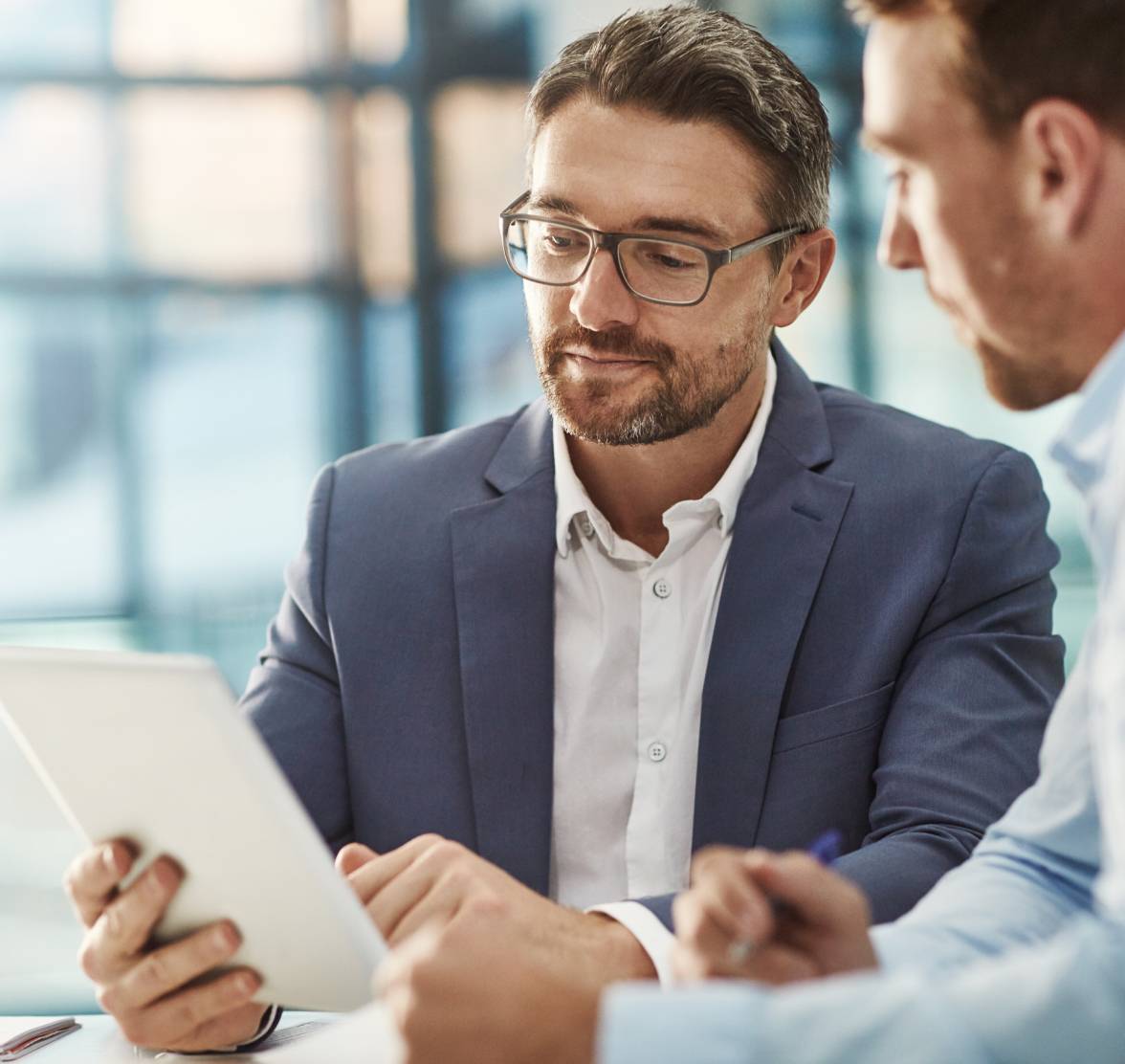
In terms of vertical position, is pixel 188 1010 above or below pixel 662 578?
below

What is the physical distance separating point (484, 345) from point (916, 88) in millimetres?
2707

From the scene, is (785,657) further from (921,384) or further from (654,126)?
(921,384)

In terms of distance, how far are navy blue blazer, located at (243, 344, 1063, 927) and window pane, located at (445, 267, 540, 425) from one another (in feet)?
6.13

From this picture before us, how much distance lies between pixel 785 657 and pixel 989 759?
0.26 m

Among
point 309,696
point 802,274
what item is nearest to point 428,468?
point 309,696

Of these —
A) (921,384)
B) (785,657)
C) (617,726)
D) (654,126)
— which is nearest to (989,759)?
(785,657)

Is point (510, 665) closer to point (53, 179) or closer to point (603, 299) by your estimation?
point (603, 299)

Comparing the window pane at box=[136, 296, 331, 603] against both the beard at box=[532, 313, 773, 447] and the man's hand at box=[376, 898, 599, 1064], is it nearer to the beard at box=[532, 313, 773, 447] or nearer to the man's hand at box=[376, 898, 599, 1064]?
the beard at box=[532, 313, 773, 447]

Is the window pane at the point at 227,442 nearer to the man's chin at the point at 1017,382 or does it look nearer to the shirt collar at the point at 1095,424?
the man's chin at the point at 1017,382

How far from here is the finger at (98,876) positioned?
1087 millimetres

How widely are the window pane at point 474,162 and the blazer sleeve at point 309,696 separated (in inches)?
78.2

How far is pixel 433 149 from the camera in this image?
3693mm

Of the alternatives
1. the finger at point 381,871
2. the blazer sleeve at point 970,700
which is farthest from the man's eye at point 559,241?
the finger at point 381,871

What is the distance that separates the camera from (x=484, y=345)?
3.71 meters
